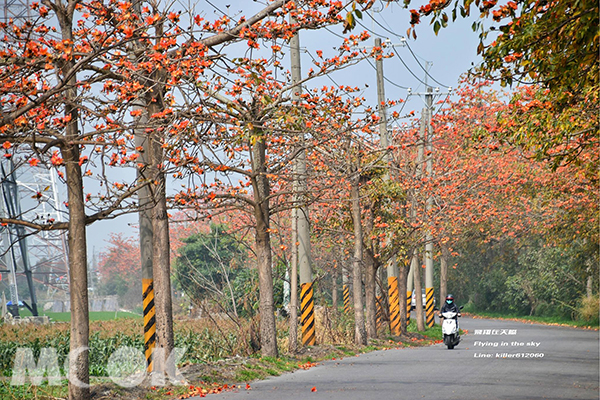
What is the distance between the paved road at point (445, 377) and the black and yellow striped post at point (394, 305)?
23.2 ft

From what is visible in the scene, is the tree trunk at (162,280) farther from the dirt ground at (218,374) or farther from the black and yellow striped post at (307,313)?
the black and yellow striped post at (307,313)

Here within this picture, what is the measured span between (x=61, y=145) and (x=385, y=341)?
17.0 meters

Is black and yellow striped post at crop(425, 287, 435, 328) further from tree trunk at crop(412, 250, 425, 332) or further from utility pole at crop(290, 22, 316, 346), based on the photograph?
utility pole at crop(290, 22, 316, 346)

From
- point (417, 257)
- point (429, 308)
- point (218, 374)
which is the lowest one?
point (429, 308)

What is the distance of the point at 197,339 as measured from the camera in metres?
17.2

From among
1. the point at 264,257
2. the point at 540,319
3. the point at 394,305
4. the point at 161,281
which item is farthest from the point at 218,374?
the point at 540,319

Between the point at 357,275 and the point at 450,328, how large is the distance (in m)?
3.44

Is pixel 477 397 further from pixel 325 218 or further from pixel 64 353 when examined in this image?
pixel 325 218

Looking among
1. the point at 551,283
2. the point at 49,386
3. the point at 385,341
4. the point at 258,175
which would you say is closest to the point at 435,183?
the point at 385,341

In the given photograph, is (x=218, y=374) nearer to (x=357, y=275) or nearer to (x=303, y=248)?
(x=303, y=248)

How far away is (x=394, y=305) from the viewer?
27.9 meters

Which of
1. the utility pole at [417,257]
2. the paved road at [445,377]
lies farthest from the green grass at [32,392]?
the utility pole at [417,257]

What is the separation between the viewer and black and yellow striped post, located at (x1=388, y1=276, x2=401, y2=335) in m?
27.6

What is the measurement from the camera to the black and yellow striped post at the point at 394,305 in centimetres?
2764
